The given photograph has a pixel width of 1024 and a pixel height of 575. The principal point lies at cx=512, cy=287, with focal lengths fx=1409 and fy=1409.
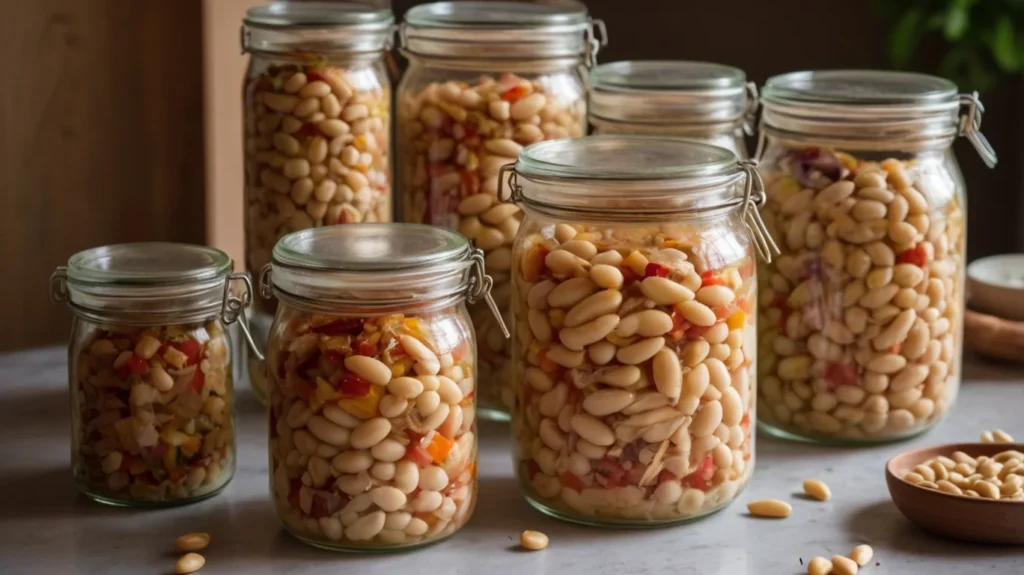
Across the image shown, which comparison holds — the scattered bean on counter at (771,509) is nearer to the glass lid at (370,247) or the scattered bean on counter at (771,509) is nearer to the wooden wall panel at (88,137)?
the glass lid at (370,247)

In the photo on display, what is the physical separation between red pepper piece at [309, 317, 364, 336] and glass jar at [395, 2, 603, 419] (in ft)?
0.83

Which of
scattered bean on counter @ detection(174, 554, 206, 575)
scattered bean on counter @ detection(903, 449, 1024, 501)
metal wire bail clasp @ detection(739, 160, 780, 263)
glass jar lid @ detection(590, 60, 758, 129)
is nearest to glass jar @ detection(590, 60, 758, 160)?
glass jar lid @ detection(590, 60, 758, 129)

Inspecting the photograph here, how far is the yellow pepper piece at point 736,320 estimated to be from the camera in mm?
1036

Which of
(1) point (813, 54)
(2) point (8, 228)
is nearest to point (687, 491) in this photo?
(2) point (8, 228)

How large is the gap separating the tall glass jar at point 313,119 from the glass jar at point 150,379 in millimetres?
156

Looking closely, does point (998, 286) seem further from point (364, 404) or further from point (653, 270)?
point (364, 404)

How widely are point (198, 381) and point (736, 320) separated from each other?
42cm

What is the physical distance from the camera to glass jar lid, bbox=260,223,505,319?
3.20ft

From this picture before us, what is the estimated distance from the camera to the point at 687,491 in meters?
1.04

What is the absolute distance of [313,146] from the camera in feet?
4.08

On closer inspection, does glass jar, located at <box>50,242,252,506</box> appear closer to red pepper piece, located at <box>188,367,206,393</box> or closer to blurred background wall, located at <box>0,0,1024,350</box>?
red pepper piece, located at <box>188,367,206,393</box>

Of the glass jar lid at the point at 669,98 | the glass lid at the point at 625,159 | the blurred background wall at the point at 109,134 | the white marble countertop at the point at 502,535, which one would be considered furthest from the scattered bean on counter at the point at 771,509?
the blurred background wall at the point at 109,134

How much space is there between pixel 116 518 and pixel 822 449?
603 mm

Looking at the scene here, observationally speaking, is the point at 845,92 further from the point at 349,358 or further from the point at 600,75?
the point at 349,358
